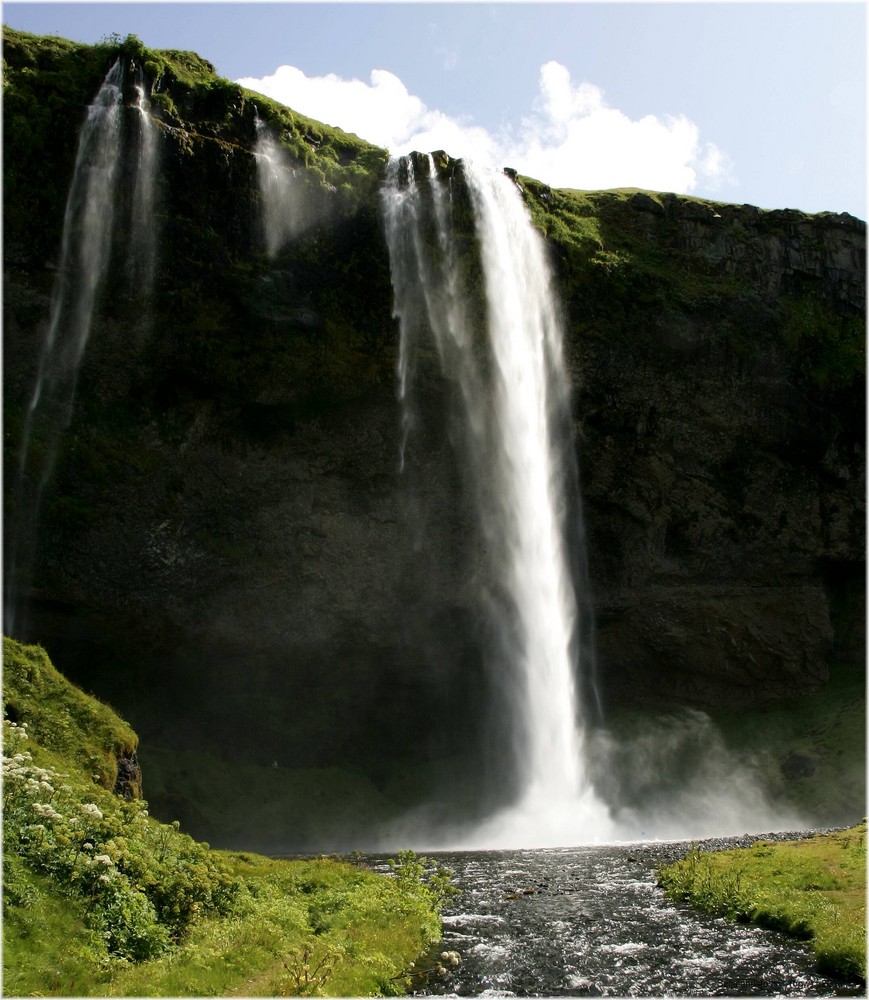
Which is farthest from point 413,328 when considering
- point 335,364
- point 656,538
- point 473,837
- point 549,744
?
point 473,837

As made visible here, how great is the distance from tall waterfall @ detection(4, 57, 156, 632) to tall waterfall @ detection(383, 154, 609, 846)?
10.3 metres

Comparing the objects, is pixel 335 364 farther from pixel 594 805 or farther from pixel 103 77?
pixel 594 805

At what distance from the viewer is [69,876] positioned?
35.8 ft

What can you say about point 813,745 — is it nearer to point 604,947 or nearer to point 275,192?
point 604,947

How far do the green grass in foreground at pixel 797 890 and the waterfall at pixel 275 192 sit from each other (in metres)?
28.5

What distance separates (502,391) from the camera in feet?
129

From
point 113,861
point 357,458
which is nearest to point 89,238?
point 357,458

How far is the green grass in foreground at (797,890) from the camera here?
13039mm

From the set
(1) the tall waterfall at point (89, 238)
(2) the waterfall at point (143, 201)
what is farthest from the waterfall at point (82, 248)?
(2) the waterfall at point (143, 201)

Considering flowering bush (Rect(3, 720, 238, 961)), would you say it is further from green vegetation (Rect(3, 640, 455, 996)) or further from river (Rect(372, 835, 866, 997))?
river (Rect(372, 835, 866, 997))

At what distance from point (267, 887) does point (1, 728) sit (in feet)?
17.9

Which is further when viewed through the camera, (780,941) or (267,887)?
(267,887)

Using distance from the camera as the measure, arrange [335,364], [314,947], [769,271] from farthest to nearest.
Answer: [769,271]
[335,364]
[314,947]

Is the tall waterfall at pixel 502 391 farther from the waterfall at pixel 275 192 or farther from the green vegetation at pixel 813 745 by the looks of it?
the green vegetation at pixel 813 745
